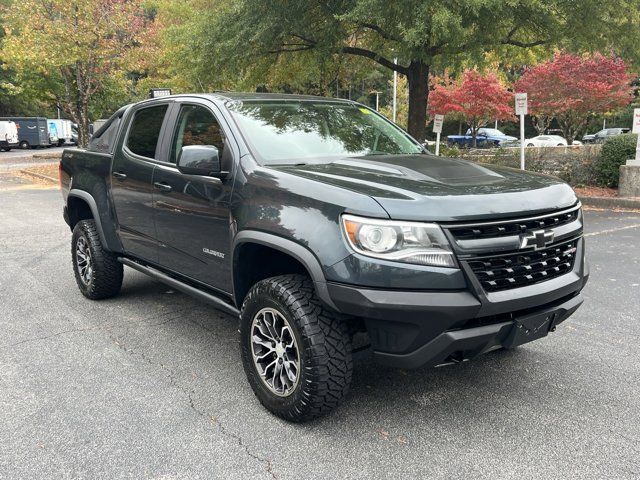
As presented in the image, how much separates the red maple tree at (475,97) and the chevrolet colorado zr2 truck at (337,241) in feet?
83.6

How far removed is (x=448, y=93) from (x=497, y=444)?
92.1 feet

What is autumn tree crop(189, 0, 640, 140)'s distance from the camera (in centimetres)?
1058

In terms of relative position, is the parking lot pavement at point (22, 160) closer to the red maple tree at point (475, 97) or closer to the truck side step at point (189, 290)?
the red maple tree at point (475, 97)

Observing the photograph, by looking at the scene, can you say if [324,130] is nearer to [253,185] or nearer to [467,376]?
[253,185]

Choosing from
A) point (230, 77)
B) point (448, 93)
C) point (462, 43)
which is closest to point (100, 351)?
point (462, 43)

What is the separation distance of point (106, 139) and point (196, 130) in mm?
1632

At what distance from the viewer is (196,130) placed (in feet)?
13.7

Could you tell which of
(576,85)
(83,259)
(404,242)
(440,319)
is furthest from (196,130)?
(576,85)

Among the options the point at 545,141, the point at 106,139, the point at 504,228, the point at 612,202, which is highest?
the point at 106,139

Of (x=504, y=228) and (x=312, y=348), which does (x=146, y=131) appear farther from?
(x=504, y=228)

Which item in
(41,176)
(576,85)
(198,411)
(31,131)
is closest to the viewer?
(198,411)

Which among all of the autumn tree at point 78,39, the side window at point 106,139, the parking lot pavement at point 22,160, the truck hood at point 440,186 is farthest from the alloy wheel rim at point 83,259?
the parking lot pavement at point 22,160

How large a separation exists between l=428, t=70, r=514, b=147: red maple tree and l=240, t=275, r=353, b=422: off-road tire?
26613mm

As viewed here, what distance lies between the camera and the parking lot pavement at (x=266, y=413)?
2.86 meters
